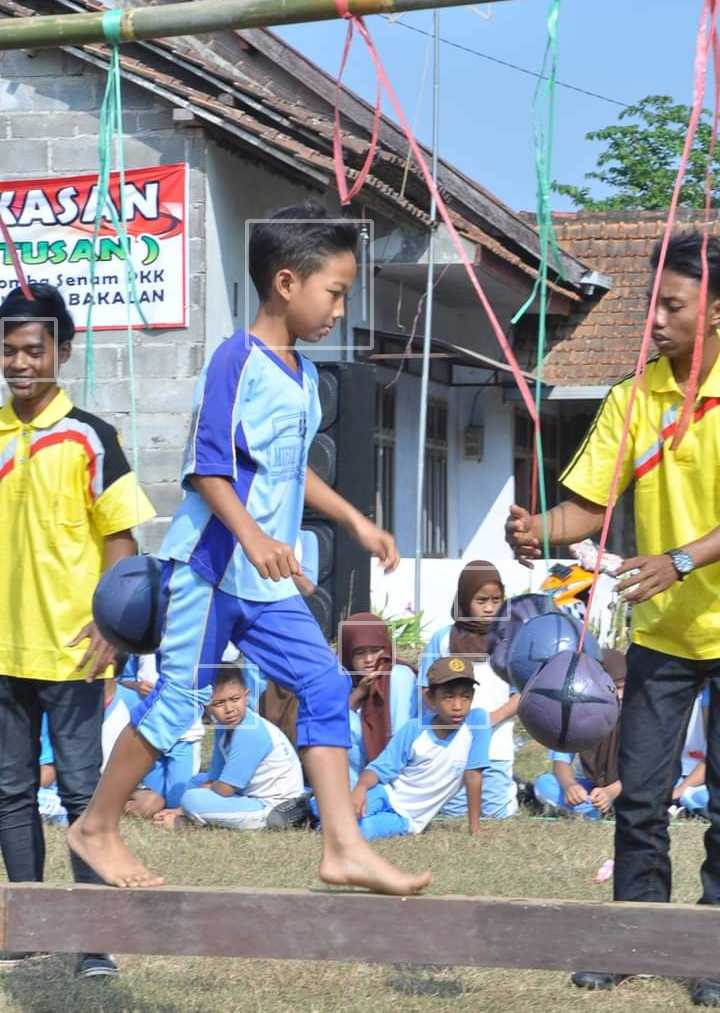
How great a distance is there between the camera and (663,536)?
439 cm

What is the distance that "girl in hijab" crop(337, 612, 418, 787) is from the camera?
26.6 feet

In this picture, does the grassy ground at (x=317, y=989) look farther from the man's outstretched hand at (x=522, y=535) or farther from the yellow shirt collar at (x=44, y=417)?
the yellow shirt collar at (x=44, y=417)

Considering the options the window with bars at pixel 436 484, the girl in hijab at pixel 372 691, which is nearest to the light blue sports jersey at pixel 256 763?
the girl in hijab at pixel 372 691

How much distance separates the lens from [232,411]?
3.76 m

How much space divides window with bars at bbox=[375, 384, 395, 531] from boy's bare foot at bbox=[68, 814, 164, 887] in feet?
32.9

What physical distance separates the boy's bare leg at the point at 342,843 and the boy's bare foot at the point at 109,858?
0.44 m

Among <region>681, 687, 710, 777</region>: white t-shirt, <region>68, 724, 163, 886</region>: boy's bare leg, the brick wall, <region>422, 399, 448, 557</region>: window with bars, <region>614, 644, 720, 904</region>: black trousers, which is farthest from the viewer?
<region>422, 399, 448, 557</region>: window with bars

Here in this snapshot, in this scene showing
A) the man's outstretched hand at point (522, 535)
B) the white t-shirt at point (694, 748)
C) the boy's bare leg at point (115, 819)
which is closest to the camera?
the boy's bare leg at point (115, 819)

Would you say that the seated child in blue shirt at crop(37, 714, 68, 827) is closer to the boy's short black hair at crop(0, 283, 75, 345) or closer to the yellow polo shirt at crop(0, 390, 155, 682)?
the yellow polo shirt at crop(0, 390, 155, 682)

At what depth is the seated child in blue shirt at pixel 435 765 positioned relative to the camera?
7426mm

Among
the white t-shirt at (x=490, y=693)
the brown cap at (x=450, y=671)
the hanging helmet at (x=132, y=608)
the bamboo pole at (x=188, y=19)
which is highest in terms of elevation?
the bamboo pole at (x=188, y=19)

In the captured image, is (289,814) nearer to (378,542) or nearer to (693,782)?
(693,782)

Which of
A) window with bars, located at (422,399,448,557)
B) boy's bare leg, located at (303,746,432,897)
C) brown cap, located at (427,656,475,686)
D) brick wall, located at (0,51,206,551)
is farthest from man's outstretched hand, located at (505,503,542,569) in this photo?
window with bars, located at (422,399,448,557)

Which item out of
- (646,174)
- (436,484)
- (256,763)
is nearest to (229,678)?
(256,763)
